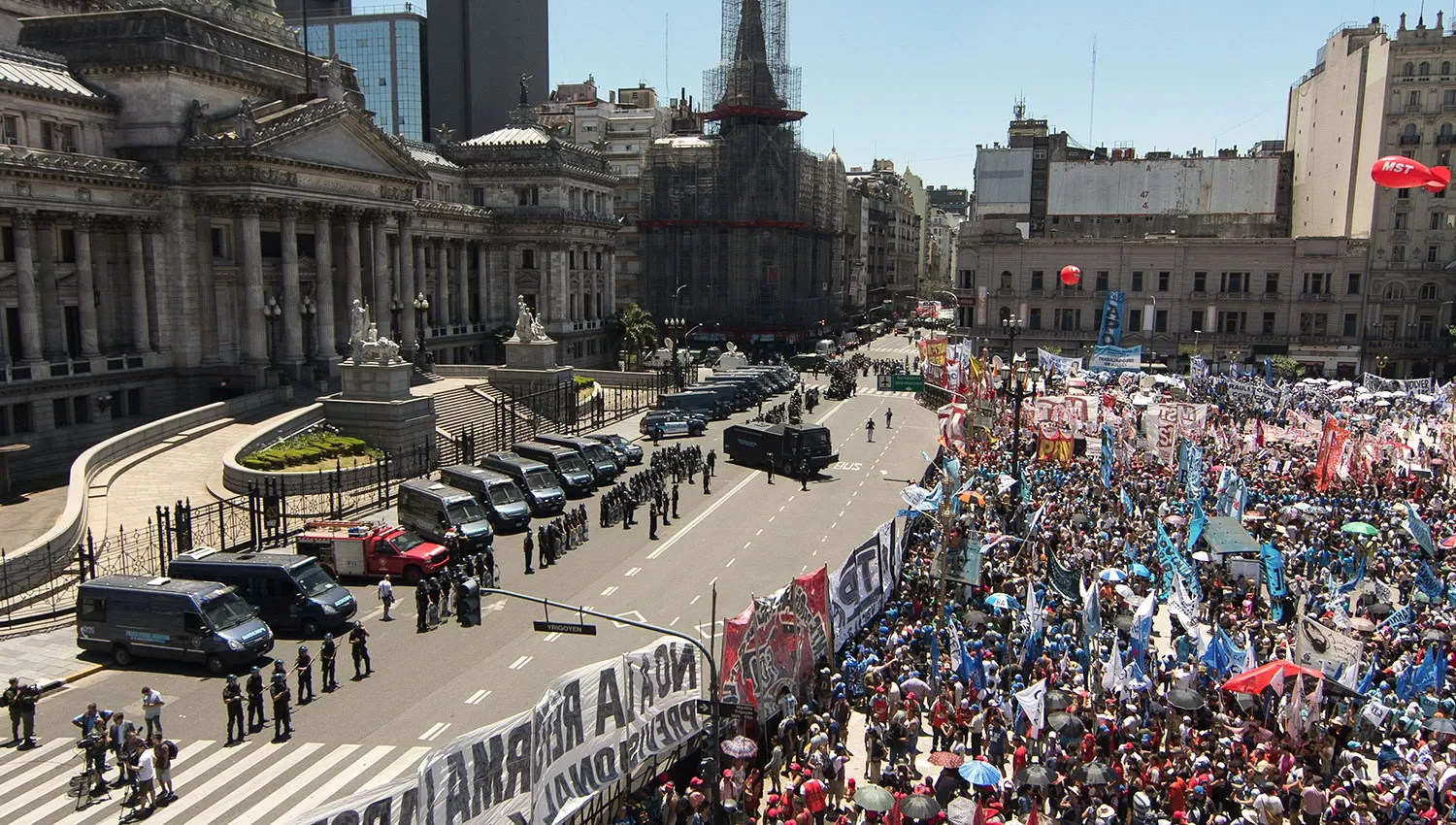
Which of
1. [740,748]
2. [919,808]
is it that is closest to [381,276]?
[740,748]

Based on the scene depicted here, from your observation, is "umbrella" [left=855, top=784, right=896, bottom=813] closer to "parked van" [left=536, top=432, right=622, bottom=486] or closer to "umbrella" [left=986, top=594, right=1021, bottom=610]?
"umbrella" [left=986, top=594, right=1021, bottom=610]

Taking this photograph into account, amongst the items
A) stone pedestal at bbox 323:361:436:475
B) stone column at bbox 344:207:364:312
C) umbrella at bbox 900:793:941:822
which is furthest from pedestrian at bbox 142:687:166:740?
stone column at bbox 344:207:364:312

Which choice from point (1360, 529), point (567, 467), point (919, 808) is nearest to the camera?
point (919, 808)

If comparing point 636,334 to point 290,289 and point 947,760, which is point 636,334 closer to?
point 290,289

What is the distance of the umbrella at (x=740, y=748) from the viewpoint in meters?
17.5

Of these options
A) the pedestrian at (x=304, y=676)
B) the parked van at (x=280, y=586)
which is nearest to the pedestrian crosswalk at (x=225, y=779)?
the pedestrian at (x=304, y=676)

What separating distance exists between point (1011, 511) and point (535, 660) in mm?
→ 16958

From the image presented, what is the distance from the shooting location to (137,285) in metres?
50.3

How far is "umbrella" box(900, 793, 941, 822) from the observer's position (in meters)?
16.0

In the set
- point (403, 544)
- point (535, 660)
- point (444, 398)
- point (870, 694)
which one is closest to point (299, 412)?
point (444, 398)

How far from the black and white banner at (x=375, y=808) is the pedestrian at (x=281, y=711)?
9149 millimetres

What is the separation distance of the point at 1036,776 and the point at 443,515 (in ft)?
71.0

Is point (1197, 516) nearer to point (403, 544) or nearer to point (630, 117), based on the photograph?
point (403, 544)

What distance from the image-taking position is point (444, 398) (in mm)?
54125
